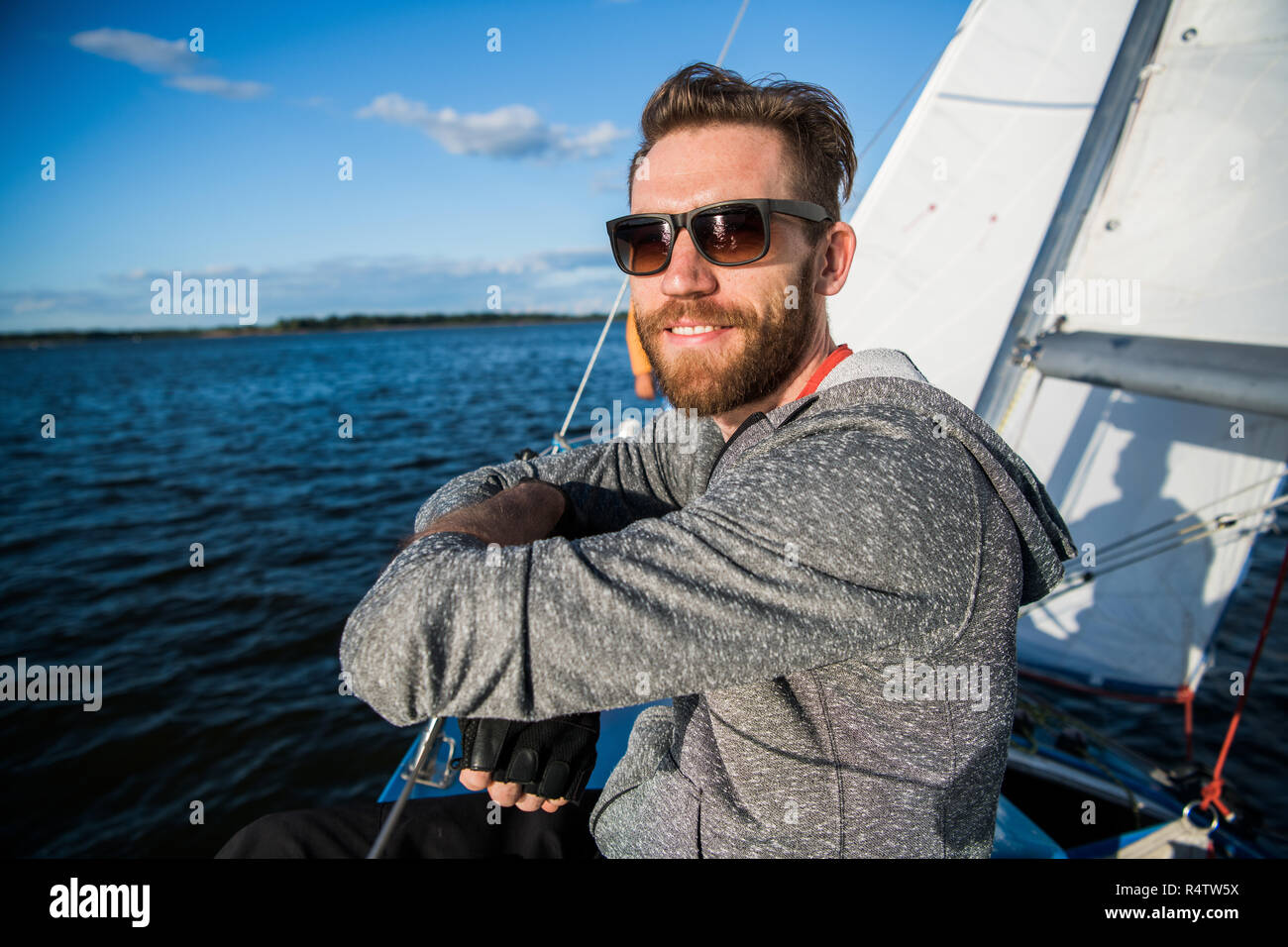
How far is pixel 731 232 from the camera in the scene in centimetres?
157

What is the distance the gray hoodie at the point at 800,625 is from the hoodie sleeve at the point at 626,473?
2.65 ft

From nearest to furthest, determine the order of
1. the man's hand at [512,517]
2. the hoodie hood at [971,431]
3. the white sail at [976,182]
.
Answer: the hoodie hood at [971,431] → the man's hand at [512,517] → the white sail at [976,182]

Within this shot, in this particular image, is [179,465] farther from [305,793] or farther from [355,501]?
[305,793]

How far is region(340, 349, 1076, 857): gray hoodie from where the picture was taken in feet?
3.09

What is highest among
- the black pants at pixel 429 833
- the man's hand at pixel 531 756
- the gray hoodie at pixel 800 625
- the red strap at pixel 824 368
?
the red strap at pixel 824 368

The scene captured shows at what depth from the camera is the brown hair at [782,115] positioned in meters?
1.64

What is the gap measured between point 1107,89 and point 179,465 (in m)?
16.9

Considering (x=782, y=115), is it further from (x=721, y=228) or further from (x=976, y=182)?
(x=976, y=182)

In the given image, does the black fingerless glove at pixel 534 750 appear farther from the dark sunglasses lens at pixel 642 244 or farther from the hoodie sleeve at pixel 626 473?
the dark sunglasses lens at pixel 642 244

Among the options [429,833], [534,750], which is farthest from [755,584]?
[429,833]

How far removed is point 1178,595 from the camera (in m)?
4.48

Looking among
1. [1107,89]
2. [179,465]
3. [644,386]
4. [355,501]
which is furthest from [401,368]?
[1107,89]

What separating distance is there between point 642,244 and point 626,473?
836 mm

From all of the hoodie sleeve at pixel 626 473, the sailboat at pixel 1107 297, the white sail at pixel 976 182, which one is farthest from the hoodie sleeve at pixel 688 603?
the white sail at pixel 976 182
